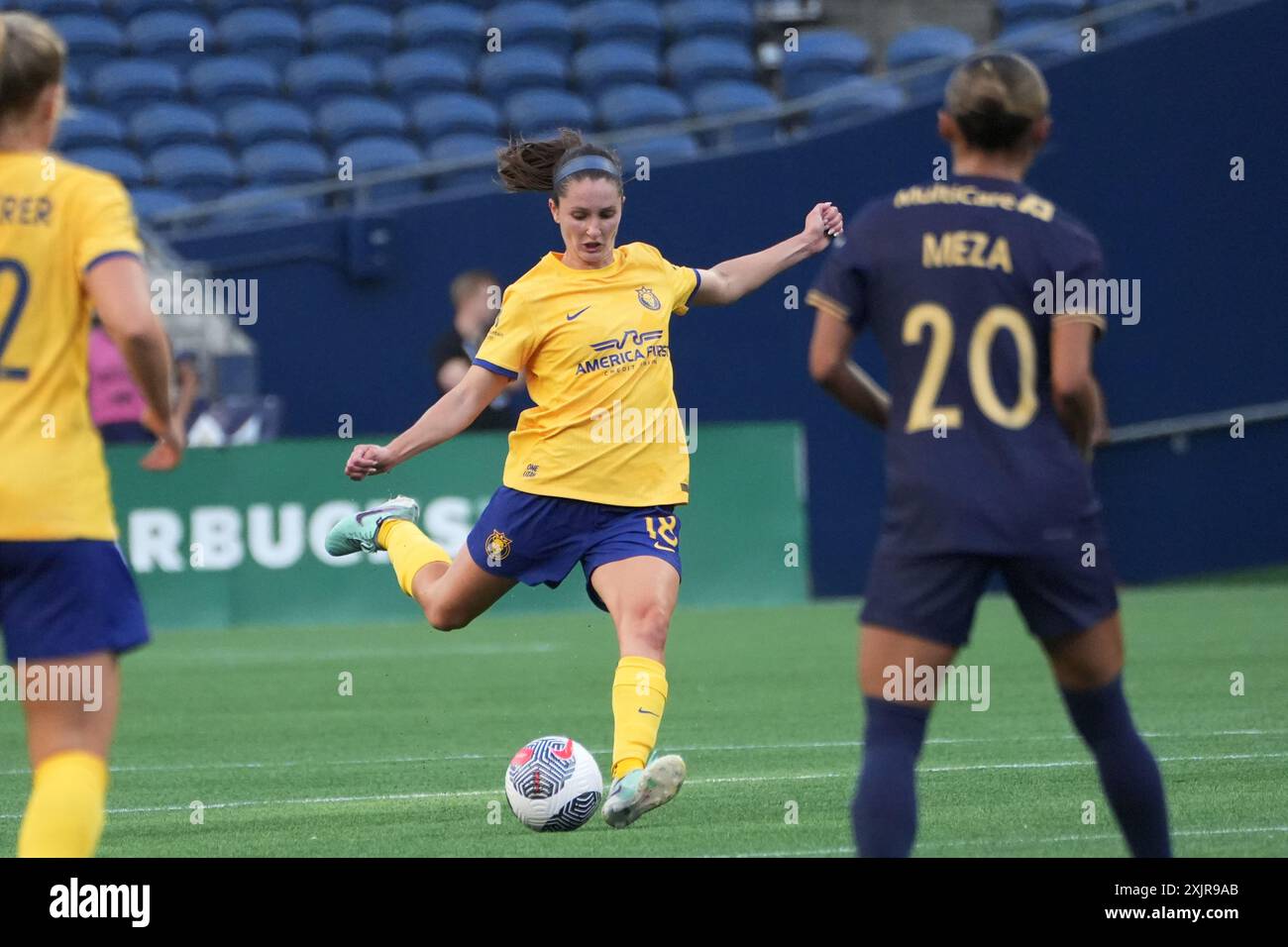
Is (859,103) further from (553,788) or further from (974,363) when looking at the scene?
(974,363)

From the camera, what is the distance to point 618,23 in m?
21.2

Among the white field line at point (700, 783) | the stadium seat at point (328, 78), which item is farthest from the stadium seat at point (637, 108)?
the white field line at point (700, 783)

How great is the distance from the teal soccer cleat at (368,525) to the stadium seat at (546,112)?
11.4 metres

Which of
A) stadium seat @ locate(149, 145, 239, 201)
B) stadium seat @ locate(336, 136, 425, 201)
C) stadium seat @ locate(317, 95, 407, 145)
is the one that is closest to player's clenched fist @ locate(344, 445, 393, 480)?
stadium seat @ locate(336, 136, 425, 201)

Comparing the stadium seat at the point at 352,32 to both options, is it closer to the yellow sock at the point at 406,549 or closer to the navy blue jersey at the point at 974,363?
the yellow sock at the point at 406,549

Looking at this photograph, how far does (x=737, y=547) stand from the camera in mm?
16281

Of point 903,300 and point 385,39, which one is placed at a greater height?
point 385,39

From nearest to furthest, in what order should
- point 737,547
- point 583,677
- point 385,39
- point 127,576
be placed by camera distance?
point 127,576
point 583,677
point 737,547
point 385,39

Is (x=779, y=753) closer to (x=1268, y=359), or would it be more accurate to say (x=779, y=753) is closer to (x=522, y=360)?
(x=522, y=360)

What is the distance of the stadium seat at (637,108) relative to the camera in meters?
20.0

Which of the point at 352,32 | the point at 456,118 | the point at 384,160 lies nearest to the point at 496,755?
the point at 384,160

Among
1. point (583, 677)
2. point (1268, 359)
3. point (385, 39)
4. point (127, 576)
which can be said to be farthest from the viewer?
point (385, 39)
